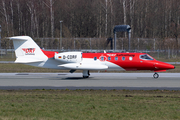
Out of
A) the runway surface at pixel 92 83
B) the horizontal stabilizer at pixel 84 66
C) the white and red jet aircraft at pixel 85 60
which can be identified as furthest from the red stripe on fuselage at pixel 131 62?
the runway surface at pixel 92 83

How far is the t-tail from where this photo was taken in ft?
82.7

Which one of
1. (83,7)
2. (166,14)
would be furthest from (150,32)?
(83,7)

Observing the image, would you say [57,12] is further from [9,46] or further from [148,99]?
[148,99]

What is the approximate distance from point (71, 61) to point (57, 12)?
5923cm

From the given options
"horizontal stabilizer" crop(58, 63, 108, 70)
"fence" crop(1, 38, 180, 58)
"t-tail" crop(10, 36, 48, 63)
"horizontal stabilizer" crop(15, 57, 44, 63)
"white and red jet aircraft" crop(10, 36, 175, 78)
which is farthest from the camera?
"fence" crop(1, 38, 180, 58)

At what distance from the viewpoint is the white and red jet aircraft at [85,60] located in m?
24.3

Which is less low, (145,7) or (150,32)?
(145,7)

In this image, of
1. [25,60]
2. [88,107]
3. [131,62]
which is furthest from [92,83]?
[88,107]

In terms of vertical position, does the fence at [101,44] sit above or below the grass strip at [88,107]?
above

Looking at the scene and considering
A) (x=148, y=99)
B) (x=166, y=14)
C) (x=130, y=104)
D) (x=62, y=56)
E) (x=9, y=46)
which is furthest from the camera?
(x=166, y=14)

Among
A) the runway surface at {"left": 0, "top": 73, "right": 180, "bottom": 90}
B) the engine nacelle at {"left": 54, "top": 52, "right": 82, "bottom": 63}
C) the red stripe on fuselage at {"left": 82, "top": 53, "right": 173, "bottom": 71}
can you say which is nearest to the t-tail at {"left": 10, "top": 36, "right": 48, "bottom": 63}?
the engine nacelle at {"left": 54, "top": 52, "right": 82, "bottom": 63}

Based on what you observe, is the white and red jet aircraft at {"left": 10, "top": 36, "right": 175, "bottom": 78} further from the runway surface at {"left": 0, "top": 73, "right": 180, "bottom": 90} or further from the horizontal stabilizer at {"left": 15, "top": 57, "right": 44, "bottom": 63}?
the runway surface at {"left": 0, "top": 73, "right": 180, "bottom": 90}

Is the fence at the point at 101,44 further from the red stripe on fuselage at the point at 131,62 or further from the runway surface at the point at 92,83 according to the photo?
the runway surface at the point at 92,83

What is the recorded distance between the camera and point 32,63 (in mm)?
25141
